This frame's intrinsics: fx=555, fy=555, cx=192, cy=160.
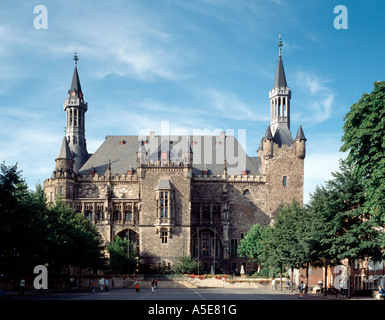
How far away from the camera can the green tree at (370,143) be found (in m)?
36.7

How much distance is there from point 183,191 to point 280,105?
23962 millimetres

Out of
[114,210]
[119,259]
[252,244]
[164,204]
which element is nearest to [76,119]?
[114,210]

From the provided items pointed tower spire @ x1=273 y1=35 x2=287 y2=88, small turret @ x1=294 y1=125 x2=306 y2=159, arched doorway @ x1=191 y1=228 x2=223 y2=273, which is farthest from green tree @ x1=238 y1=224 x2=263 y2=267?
pointed tower spire @ x1=273 y1=35 x2=287 y2=88

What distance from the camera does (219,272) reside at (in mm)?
84625

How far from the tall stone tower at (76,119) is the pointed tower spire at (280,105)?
3306 centimetres

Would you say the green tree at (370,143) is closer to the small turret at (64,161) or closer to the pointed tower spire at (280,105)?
the pointed tower spire at (280,105)

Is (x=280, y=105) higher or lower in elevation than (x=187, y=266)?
higher

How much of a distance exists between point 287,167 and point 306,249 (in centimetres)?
4269

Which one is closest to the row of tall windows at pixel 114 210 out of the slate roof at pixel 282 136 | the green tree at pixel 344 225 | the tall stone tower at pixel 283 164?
the tall stone tower at pixel 283 164

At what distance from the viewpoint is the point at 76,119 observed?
322 ft

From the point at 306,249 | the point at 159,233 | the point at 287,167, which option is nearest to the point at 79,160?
the point at 159,233

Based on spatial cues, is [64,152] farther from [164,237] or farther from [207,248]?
[207,248]

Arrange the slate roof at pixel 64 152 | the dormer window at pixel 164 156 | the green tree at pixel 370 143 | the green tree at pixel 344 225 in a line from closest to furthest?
the green tree at pixel 370 143
the green tree at pixel 344 225
the dormer window at pixel 164 156
the slate roof at pixel 64 152
